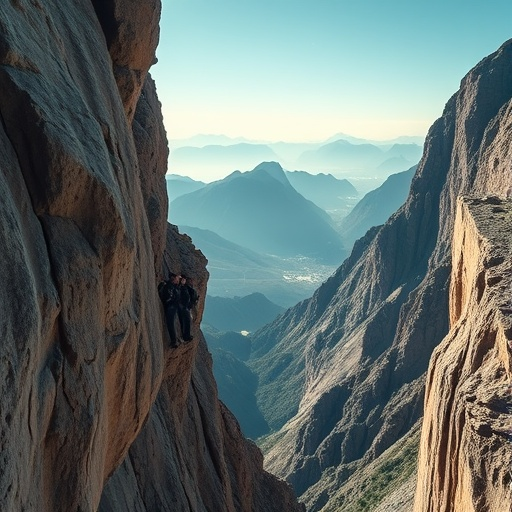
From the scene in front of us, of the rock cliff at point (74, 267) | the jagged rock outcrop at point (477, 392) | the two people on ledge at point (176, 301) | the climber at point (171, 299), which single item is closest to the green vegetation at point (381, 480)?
the jagged rock outcrop at point (477, 392)

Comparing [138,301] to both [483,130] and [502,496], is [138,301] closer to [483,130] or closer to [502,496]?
[502,496]

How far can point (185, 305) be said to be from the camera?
20578 mm

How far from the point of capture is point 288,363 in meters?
175

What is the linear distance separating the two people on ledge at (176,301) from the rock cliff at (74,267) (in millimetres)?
1493

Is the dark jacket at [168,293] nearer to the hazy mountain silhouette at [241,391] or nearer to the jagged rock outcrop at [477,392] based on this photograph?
the jagged rock outcrop at [477,392]

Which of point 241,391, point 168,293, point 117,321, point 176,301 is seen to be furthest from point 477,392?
point 241,391

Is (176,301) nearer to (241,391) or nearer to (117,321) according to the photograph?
(117,321)

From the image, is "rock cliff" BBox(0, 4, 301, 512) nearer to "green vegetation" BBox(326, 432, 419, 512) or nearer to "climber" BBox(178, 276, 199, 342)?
"climber" BBox(178, 276, 199, 342)

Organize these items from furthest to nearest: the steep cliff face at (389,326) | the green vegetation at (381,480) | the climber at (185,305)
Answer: the steep cliff face at (389,326) < the green vegetation at (381,480) < the climber at (185,305)

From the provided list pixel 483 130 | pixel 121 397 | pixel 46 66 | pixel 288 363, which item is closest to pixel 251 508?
pixel 121 397

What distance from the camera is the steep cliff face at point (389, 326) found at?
90.1m

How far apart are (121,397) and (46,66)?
714 cm

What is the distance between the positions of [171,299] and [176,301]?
21 centimetres

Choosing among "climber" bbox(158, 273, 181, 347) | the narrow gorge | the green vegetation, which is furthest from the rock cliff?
the green vegetation
